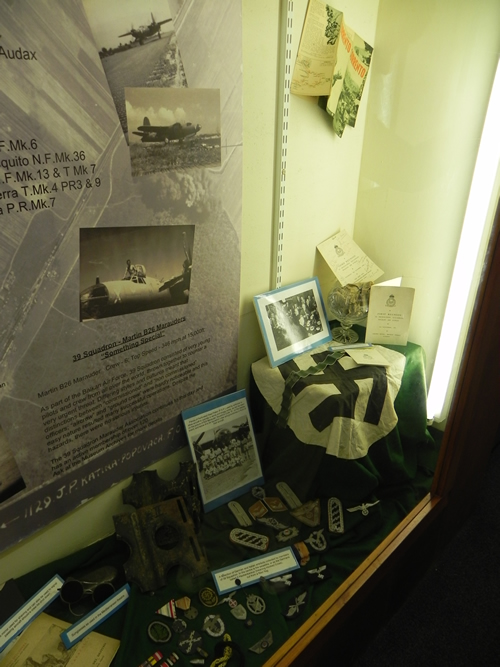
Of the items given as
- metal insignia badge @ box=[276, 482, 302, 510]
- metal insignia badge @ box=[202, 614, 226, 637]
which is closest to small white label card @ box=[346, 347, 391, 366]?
metal insignia badge @ box=[276, 482, 302, 510]

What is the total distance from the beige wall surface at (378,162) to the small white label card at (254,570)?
369 mm

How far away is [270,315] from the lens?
1522 mm

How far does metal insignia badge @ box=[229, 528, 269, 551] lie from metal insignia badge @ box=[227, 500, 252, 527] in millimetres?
34

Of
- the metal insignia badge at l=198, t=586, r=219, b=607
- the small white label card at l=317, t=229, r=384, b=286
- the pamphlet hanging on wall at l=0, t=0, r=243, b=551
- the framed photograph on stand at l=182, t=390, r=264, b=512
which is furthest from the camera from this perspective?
the small white label card at l=317, t=229, r=384, b=286

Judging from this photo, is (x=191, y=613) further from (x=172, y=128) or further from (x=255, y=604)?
(x=172, y=128)

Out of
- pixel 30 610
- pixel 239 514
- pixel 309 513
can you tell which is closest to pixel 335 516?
pixel 309 513

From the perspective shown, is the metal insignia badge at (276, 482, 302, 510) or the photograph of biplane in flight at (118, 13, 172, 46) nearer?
the photograph of biplane in flight at (118, 13, 172, 46)

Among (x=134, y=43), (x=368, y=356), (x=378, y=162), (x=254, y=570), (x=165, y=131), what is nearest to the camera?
(x=134, y=43)

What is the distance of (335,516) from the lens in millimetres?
1472

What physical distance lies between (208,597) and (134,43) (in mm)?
1378

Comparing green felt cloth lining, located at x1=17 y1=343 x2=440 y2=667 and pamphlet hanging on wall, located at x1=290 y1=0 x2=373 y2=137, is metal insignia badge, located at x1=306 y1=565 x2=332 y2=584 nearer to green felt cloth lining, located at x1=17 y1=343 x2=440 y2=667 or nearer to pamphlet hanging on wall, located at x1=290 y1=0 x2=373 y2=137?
green felt cloth lining, located at x1=17 y1=343 x2=440 y2=667

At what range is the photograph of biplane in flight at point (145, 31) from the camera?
37.7 inches

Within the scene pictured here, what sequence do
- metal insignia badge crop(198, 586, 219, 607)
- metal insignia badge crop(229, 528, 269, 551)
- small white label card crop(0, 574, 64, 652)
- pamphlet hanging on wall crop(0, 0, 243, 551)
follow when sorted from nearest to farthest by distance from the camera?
pamphlet hanging on wall crop(0, 0, 243, 551) → small white label card crop(0, 574, 64, 652) → metal insignia badge crop(198, 586, 219, 607) → metal insignia badge crop(229, 528, 269, 551)

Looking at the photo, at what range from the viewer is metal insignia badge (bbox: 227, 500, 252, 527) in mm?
1460
